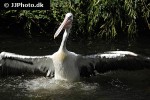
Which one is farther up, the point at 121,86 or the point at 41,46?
the point at 41,46

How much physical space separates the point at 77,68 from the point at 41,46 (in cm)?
209

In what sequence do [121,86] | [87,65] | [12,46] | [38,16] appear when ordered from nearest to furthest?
[121,86]
[87,65]
[12,46]
[38,16]

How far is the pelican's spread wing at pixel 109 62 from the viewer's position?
8852mm

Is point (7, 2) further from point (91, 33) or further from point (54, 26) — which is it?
point (91, 33)

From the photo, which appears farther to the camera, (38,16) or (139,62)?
(38,16)

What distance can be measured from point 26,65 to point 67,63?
88 cm

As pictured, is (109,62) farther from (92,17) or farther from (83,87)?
(92,17)

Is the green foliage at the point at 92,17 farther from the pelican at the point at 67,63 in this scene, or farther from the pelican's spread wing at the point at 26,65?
the pelican's spread wing at the point at 26,65

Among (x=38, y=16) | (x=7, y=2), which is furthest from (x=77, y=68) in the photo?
(x=7, y=2)

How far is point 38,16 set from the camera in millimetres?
11711

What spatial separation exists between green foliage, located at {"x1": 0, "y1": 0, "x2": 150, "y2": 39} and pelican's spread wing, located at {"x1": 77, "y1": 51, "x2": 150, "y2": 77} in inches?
75.8

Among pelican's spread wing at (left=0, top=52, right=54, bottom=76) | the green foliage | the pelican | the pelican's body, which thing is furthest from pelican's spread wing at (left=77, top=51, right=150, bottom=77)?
the green foliage

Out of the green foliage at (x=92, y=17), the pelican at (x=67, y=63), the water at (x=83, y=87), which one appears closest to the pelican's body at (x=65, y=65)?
the pelican at (x=67, y=63)

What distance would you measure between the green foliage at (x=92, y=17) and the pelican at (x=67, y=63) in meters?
1.96
